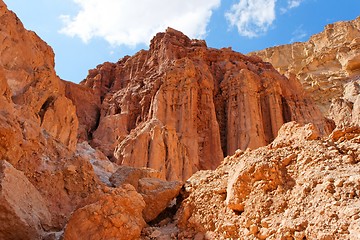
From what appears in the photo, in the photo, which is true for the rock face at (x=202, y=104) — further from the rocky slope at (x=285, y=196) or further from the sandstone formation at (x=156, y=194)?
the rocky slope at (x=285, y=196)

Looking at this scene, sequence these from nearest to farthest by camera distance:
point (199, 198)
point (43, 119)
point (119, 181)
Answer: point (199, 198), point (119, 181), point (43, 119)

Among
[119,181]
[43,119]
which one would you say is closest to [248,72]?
[43,119]

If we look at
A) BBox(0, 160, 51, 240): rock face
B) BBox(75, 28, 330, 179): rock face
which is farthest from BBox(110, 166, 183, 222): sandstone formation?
BBox(75, 28, 330, 179): rock face

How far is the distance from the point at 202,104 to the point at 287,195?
28.4m

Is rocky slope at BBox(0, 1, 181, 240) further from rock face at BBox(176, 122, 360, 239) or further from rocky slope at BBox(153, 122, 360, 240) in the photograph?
rock face at BBox(176, 122, 360, 239)

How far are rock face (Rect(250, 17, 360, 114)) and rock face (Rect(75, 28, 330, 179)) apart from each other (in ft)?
25.4

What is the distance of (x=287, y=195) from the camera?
6.64 meters

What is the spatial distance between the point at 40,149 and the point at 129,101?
90.4 feet

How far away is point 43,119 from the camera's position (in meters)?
19.2

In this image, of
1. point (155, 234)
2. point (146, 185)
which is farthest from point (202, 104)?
point (155, 234)

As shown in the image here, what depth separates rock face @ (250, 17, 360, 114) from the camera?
56.8 metres

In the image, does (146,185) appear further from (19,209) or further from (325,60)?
(325,60)

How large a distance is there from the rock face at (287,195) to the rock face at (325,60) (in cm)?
3699

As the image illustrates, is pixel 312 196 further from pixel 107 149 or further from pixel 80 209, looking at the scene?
pixel 107 149
